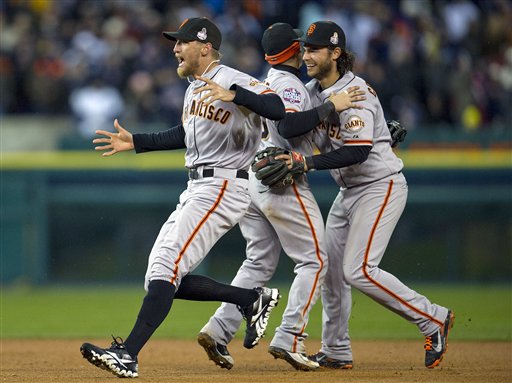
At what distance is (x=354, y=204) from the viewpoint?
6.07 m

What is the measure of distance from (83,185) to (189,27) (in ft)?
21.0

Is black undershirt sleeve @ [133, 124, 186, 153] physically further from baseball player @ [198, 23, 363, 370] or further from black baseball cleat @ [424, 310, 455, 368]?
black baseball cleat @ [424, 310, 455, 368]

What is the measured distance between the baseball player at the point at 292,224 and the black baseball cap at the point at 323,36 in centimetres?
13

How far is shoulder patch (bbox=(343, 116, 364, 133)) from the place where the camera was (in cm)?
583

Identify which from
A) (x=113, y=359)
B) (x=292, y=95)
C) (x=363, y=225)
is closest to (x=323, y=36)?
(x=292, y=95)

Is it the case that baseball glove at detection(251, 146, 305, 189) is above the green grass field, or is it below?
above

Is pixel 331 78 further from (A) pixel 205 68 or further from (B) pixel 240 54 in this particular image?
(B) pixel 240 54

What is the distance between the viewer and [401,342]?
7711mm

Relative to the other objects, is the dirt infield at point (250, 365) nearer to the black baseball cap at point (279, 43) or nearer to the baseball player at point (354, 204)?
the baseball player at point (354, 204)

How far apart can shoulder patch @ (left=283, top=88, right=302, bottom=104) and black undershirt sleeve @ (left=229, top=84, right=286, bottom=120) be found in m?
0.30

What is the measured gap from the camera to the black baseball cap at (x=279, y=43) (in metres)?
5.92

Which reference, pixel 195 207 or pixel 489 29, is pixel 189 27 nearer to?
pixel 195 207

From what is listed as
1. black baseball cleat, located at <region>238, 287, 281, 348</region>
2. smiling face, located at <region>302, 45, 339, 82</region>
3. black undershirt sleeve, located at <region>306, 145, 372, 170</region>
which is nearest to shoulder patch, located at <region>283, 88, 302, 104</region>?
smiling face, located at <region>302, 45, 339, 82</region>

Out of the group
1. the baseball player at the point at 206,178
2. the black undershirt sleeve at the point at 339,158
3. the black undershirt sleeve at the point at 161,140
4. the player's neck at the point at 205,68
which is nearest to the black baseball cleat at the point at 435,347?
the baseball player at the point at 206,178
